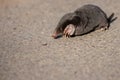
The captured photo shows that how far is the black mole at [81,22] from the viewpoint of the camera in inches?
280

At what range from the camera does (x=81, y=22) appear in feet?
23.7

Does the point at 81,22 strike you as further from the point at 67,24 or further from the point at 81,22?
the point at 67,24

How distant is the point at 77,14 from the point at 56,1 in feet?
9.18

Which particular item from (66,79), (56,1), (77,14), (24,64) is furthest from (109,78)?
(56,1)

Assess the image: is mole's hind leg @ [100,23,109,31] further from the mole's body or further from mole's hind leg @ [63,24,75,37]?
mole's hind leg @ [63,24,75,37]

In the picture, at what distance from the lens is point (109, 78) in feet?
18.1

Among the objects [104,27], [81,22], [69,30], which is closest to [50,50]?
[69,30]

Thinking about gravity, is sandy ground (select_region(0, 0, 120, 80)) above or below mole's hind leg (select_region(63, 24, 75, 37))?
below

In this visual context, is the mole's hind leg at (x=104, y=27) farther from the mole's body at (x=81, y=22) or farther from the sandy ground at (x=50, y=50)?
the sandy ground at (x=50, y=50)

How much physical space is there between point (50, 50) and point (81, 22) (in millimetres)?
992

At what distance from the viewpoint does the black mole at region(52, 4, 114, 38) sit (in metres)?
7.11

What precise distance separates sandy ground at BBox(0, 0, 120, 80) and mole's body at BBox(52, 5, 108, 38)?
0.45ft

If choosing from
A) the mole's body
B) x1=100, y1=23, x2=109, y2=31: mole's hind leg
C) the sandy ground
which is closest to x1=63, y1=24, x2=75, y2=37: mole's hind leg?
the mole's body

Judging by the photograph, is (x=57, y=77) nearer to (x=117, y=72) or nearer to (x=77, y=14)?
(x=117, y=72)
